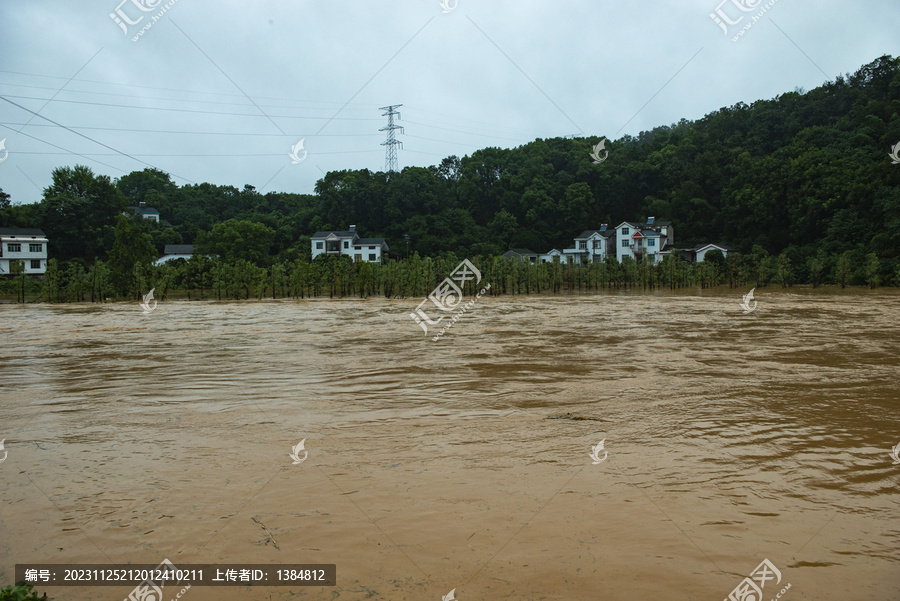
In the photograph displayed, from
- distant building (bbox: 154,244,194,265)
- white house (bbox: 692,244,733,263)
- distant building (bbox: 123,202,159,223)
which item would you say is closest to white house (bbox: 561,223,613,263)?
white house (bbox: 692,244,733,263)

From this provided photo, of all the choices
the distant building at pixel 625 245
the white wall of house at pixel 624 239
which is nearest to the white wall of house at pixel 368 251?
the distant building at pixel 625 245

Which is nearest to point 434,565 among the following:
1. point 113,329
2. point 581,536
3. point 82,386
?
point 581,536

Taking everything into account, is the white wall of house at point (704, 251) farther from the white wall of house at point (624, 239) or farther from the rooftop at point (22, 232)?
the rooftop at point (22, 232)

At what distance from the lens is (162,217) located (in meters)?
73.4

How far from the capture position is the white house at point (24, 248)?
48750 millimetres

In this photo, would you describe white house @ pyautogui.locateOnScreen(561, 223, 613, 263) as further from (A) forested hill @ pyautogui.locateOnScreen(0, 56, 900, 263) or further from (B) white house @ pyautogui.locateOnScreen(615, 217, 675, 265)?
(A) forested hill @ pyautogui.locateOnScreen(0, 56, 900, 263)

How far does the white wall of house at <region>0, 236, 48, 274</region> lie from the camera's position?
48781 mm

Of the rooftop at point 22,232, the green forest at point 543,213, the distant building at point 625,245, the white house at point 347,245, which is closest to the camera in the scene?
the green forest at point 543,213

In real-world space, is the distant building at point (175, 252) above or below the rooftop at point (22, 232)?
below

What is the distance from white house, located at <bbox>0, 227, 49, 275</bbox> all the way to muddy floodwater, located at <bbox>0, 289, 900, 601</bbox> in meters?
48.5

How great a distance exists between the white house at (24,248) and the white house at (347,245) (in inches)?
956

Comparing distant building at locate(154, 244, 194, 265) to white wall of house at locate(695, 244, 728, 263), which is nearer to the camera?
white wall of house at locate(695, 244, 728, 263)

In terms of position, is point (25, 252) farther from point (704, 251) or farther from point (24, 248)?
point (704, 251)

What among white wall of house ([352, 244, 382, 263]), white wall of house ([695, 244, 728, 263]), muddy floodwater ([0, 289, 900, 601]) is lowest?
muddy floodwater ([0, 289, 900, 601])
